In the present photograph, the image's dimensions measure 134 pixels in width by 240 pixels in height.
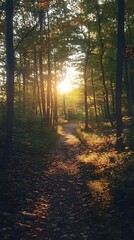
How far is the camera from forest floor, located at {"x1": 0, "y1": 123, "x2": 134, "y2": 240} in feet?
21.3

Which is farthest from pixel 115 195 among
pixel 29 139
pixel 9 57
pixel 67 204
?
pixel 29 139

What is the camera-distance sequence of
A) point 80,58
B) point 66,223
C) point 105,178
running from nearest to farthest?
point 66,223, point 105,178, point 80,58

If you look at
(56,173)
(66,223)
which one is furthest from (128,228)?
(56,173)

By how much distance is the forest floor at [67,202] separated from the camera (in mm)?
6500

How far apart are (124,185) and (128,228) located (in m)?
2.13

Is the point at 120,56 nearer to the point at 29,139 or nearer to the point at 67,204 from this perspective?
the point at 29,139

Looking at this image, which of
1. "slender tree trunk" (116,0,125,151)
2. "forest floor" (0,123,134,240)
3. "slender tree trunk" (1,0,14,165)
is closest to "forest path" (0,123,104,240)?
"forest floor" (0,123,134,240)

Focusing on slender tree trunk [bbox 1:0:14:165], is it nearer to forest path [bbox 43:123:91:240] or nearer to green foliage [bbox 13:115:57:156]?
forest path [bbox 43:123:91:240]

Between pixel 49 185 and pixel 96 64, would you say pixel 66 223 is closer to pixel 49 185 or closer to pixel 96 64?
pixel 49 185

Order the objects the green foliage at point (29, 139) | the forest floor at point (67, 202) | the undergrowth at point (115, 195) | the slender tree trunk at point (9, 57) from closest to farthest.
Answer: the undergrowth at point (115, 195) < the forest floor at point (67, 202) < the slender tree trunk at point (9, 57) < the green foliage at point (29, 139)

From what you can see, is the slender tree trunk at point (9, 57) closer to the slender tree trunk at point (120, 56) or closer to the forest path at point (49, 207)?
the forest path at point (49, 207)

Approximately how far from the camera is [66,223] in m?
7.15

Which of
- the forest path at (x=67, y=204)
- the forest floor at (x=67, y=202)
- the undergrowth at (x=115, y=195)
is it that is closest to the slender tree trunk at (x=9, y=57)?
the forest floor at (x=67, y=202)

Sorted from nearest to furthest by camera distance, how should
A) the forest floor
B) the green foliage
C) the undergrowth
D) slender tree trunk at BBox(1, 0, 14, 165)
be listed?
1. the undergrowth
2. the forest floor
3. slender tree trunk at BBox(1, 0, 14, 165)
4. the green foliage
